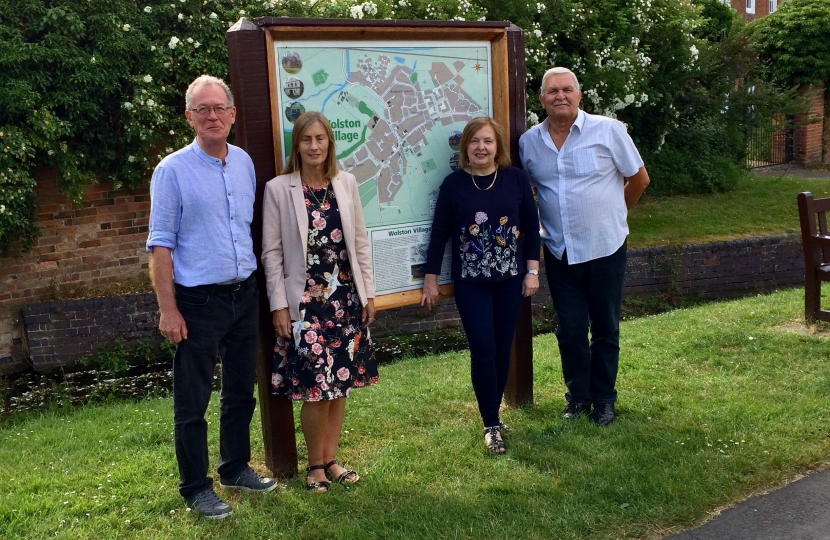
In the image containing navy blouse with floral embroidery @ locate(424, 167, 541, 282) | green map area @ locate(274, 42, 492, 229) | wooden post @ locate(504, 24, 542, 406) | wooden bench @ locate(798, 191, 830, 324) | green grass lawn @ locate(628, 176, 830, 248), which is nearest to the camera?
green map area @ locate(274, 42, 492, 229)

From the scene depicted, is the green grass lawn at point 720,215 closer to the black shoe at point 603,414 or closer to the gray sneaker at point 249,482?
the black shoe at point 603,414

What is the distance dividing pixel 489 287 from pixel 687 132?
509 inches

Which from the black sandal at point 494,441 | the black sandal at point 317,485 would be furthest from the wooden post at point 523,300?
the black sandal at point 317,485

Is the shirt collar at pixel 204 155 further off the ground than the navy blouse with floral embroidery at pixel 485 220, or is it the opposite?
the shirt collar at pixel 204 155

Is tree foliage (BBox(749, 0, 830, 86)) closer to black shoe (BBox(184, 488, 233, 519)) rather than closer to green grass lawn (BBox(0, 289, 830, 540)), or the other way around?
green grass lawn (BBox(0, 289, 830, 540))

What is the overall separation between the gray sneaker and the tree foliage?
19.6 metres

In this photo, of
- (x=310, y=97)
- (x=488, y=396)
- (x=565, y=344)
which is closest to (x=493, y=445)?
(x=488, y=396)

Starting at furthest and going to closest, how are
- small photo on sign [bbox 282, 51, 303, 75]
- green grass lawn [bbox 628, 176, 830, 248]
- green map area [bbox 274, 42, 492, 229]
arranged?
1. green grass lawn [bbox 628, 176, 830, 248]
2. green map area [bbox 274, 42, 492, 229]
3. small photo on sign [bbox 282, 51, 303, 75]

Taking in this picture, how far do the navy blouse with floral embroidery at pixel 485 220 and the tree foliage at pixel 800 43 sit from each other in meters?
18.2

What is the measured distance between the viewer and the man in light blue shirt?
4.61 m

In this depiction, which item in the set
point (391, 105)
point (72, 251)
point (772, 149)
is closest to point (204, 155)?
point (391, 105)

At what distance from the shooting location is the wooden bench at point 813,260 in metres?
6.76

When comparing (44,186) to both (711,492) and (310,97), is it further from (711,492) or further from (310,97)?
(711,492)

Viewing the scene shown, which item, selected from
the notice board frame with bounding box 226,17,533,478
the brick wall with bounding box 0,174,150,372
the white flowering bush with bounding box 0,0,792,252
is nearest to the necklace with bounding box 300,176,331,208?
the notice board frame with bounding box 226,17,533,478
